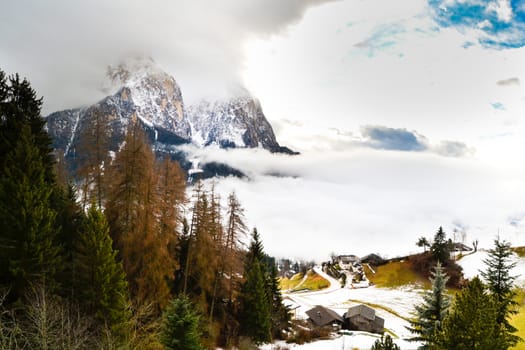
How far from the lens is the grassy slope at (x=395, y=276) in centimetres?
10369

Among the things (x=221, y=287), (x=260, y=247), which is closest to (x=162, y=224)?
(x=221, y=287)

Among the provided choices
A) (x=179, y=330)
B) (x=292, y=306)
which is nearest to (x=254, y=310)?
(x=179, y=330)

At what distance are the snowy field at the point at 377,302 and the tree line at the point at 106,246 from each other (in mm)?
18499

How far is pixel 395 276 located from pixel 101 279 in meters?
104

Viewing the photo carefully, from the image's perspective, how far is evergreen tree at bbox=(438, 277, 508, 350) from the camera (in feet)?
69.6

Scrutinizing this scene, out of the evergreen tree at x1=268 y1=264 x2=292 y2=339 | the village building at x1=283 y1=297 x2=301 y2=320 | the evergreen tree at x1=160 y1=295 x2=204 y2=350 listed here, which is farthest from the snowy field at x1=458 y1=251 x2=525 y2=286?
the evergreen tree at x1=160 y1=295 x2=204 y2=350

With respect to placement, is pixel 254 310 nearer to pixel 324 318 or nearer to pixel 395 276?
pixel 324 318

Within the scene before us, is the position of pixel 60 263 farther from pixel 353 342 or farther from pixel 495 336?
pixel 353 342

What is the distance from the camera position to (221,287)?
42688mm

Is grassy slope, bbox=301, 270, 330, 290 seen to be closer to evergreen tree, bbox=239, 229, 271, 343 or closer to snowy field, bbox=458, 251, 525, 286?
snowy field, bbox=458, 251, 525, 286

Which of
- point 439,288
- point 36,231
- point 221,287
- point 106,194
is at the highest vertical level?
point 106,194

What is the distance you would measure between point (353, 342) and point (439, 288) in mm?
29632

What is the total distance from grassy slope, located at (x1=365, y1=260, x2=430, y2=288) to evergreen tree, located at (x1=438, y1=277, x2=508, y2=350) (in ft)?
279

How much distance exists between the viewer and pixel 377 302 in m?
92.2
